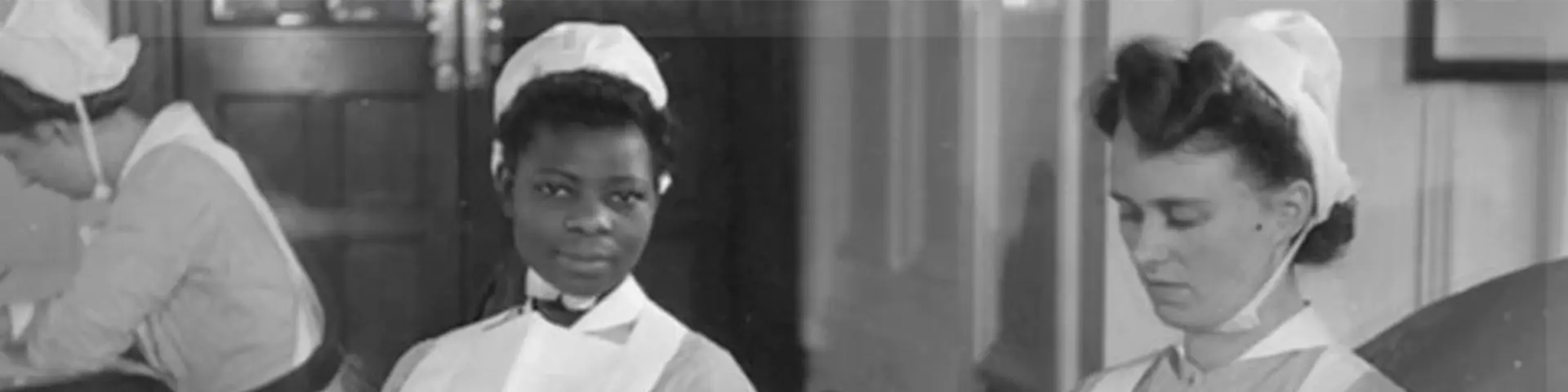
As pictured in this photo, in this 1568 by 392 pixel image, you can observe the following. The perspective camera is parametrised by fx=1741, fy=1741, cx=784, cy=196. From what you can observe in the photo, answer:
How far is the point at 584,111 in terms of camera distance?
4.60 ft

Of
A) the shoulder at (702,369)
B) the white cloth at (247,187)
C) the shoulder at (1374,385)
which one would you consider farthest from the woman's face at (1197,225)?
the white cloth at (247,187)

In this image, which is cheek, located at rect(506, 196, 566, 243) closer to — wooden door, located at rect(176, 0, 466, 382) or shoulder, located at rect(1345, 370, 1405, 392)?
wooden door, located at rect(176, 0, 466, 382)

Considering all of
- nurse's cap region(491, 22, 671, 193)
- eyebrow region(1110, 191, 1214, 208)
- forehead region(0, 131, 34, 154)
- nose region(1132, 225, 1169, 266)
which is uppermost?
nurse's cap region(491, 22, 671, 193)

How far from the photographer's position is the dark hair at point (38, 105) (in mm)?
1409

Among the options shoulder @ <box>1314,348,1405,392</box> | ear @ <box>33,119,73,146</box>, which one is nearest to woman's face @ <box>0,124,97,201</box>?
ear @ <box>33,119,73,146</box>

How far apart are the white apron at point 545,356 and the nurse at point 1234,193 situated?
43cm

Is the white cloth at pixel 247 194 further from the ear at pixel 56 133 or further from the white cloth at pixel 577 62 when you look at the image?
the white cloth at pixel 577 62

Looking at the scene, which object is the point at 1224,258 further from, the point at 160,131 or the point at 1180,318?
the point at 160,131

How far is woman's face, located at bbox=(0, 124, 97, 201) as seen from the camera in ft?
4.63

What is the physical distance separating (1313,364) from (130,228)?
1.01 meters

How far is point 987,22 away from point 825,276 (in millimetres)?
268

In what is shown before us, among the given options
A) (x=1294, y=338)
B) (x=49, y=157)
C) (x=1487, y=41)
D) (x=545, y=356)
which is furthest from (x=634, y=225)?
(x=1487, y=41)

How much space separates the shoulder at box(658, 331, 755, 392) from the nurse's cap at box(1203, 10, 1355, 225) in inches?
19.8

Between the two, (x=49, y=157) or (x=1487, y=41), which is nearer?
(x=49, y=157)
